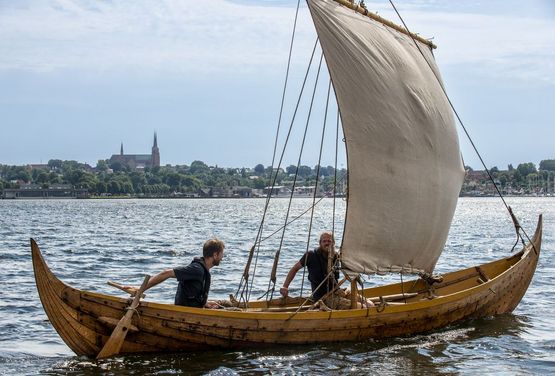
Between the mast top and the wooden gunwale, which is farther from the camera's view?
the mast top

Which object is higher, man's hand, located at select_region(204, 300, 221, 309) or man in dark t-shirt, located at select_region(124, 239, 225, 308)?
man in dark t-shirt, located at select_region(124, 239, 225, 308)

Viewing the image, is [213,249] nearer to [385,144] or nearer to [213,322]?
[213,322]

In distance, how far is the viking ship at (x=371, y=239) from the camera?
50.0ft

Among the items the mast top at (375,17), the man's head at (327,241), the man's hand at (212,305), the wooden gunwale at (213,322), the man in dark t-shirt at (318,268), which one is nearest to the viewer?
the wooden gunwale at (213,322)

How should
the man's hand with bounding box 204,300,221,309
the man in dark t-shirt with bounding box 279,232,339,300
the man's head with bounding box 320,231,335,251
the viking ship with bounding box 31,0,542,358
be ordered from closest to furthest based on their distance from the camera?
the viking ship with bounding box 31,0,542,358
the man's hand with bounding box 204,300,221,309
the man's head with bounding box 320,231,335,251
the man in dark t-shirt with bounding box 279,232,339,300

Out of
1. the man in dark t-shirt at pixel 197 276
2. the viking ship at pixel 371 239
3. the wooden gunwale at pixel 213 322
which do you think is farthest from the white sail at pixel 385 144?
the man in dark t-shirt at pixel 197 276

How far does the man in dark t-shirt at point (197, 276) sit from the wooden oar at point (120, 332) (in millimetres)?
215

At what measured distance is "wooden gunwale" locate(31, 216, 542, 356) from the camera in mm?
15000

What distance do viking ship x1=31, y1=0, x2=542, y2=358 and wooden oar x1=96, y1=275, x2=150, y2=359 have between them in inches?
0.6

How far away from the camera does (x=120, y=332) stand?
15102 millimetres

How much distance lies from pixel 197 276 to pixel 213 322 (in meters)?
0.83

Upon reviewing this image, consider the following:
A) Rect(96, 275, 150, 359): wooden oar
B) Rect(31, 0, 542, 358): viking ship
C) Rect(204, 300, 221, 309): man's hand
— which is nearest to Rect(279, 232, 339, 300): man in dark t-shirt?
Rect(31, 0, 542, 358): viking ship

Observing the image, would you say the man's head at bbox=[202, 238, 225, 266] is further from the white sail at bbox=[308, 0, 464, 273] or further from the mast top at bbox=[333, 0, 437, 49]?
the mast top at bbox=[333, 0, 437, 49]

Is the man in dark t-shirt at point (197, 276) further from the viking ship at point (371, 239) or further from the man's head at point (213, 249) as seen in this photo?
the viking ship at point (371, 239)
